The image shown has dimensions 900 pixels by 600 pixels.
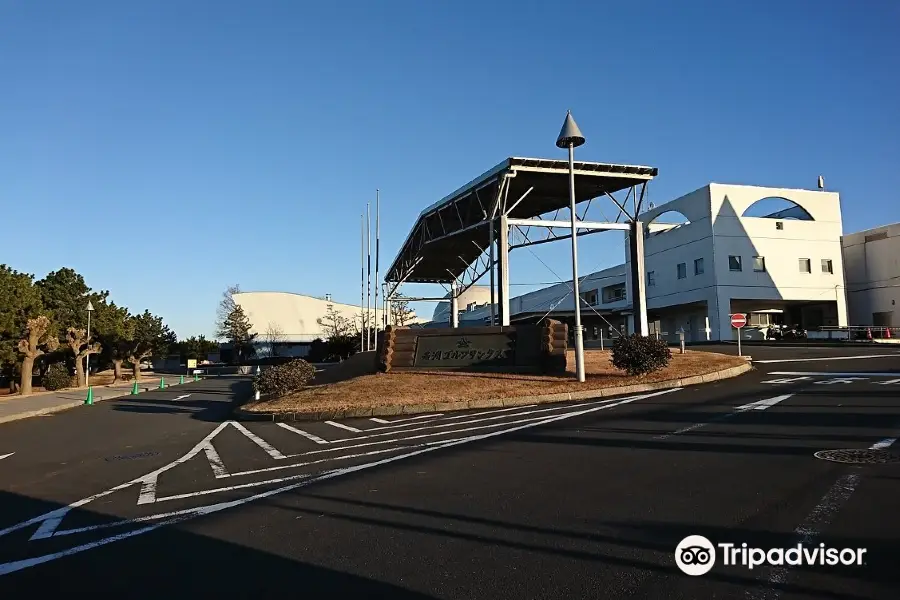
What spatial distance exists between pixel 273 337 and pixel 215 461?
91.4m

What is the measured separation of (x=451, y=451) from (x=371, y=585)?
5.55m

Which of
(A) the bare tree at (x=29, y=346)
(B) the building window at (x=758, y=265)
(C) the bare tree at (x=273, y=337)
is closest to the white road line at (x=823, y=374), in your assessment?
(B) the building window at (x=758, y=265)

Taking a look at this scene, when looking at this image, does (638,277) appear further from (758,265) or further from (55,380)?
(55,380)

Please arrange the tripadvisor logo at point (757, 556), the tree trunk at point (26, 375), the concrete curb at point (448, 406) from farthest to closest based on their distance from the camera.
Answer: the tree trunk at point (26, 375) < the concrete curb at point (448, 406) < the tripadvisor logo at point (757, 556)

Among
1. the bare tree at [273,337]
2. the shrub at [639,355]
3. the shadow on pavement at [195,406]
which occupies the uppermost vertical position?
the bare tree at [273,337]

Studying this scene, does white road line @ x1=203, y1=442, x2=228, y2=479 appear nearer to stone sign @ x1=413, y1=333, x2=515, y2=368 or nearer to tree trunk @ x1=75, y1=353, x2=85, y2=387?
stone sign @ x1=413, y1=333, x2=515, y2=368

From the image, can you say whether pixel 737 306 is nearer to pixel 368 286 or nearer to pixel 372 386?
pixel 368 286

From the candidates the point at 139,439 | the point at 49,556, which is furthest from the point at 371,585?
the point at 139,439

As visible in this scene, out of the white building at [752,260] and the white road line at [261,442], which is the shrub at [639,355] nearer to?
the white road line at [261,442]

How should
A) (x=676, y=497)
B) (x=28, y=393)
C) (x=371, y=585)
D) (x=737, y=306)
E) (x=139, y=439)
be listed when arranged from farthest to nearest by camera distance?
(x=737, y=306) → (x=28, y=393) → (x=139, y=439) → (x=676, y=497) → (x=371, y=585)

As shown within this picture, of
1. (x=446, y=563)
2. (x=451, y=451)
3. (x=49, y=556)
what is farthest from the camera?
(x=451, y=451)

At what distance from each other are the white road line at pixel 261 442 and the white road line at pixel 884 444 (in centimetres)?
833

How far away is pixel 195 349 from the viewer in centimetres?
8088

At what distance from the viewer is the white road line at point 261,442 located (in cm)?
1107
